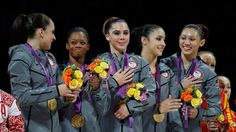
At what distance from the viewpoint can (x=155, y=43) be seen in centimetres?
506

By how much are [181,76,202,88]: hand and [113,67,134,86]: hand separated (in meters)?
0.72

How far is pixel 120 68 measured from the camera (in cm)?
470

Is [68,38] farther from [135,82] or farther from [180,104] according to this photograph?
[180,104]

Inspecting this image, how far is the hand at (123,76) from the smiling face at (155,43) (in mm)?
556

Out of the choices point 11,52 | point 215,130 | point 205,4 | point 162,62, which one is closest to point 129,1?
point 205,4

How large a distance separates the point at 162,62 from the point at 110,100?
95cm

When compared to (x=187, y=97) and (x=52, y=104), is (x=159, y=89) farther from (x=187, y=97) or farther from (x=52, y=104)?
(x=52, y=104)

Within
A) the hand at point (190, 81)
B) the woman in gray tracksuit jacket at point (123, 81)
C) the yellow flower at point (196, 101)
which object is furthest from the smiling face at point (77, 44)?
the yellow flower at point (196, 101)

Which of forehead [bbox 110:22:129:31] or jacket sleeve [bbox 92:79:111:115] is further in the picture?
forehead [bbox 110:22:129:31]

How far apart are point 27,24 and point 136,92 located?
3.63ft

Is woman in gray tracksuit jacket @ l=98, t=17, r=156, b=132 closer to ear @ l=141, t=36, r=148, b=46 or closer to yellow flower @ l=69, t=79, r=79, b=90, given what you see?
ear @ l=141, t=36, r=148, b=46

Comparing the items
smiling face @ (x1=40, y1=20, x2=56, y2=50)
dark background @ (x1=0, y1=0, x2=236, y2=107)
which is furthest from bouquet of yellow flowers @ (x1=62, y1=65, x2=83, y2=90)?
dark background @ (x1=0, y1=0, x2=236, y2=107)

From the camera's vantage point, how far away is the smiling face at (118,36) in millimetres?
4766

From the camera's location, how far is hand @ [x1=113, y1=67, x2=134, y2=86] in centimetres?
455
